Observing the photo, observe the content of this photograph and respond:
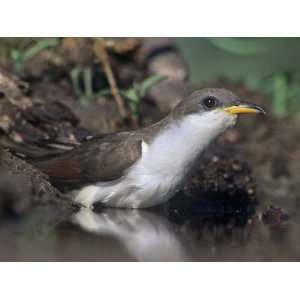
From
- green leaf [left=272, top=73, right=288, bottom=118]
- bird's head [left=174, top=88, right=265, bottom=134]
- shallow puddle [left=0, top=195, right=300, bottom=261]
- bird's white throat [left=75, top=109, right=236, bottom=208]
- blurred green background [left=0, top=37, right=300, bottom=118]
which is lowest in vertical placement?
shallow puddle [left=0, top=195, right=300, bottom=261]

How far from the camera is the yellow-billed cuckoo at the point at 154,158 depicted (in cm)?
493

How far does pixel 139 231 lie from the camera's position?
169 inches

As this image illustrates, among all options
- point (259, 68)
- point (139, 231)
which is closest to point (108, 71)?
point (259, 68)

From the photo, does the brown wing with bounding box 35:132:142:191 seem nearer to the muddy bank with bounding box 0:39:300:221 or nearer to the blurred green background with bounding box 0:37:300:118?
the muddy bank with bounding box 0:39:300:221

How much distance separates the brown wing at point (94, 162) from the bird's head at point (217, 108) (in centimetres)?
40

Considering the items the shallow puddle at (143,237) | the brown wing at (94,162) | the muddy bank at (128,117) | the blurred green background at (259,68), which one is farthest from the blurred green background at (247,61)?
the shallow puddle at (143,237)

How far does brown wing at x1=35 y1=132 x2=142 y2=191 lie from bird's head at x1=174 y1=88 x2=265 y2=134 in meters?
0.40

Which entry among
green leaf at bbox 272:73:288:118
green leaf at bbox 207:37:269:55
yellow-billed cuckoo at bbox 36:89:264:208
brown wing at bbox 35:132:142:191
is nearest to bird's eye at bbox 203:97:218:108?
yellow-billed cuckoo at bbox 36:89:264:208

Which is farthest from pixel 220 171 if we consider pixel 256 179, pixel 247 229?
pixel 247 229

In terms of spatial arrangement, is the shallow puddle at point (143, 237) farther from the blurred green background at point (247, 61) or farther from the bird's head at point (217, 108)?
the blurred green background at point (247, 61)

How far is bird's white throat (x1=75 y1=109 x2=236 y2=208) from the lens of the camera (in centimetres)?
493

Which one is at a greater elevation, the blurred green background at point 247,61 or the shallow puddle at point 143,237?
the blurred green background at point 247,61

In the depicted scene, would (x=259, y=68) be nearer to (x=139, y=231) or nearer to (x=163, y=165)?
(x=163, y=165)

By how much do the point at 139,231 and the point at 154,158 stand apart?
0.76 metres
